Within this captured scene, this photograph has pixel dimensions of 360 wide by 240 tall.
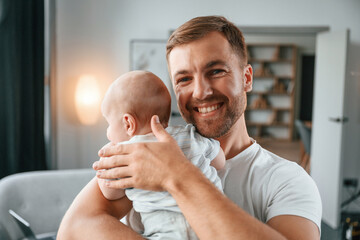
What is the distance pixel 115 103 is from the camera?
935mm

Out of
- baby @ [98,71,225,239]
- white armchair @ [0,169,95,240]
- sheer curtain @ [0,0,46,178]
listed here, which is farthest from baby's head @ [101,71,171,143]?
sheer curtain @ [0,0,46,178]

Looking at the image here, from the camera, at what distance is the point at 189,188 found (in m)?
0.74

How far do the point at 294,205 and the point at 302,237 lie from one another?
0.30 feet

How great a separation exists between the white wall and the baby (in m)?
3.08

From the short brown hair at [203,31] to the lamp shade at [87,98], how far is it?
2790 mm

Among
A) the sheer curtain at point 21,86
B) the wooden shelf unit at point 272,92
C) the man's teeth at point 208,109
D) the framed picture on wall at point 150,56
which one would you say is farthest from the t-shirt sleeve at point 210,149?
the wooden shelf unit at point 272,92

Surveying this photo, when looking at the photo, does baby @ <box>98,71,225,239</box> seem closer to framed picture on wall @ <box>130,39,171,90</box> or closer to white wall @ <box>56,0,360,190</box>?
framed picture on wall @ <box>130,39,171,90</box>

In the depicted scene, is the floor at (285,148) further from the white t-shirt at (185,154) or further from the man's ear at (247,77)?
the white t-shirt at (185,154)

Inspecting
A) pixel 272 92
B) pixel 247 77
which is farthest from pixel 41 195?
pixel 272 92

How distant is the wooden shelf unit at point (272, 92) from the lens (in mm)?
8133

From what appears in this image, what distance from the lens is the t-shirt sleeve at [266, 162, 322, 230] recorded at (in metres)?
0.85

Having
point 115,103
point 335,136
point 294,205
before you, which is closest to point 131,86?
point 115,103

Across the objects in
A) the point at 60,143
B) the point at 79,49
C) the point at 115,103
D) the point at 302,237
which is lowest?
the point at 60,143

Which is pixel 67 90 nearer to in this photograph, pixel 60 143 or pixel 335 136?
pixel 60 143
